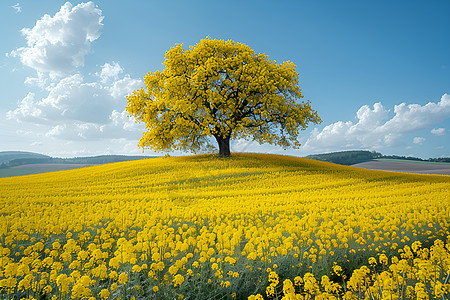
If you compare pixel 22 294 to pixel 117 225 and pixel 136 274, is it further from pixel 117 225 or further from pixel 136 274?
pixel 117 225

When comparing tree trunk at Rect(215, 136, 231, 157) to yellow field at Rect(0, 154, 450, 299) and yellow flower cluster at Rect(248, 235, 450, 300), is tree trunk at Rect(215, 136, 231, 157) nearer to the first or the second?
yellow field at Rect(0, 154, 450, 299)

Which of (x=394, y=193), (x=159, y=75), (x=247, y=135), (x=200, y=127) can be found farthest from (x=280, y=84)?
(x=394, y=193)

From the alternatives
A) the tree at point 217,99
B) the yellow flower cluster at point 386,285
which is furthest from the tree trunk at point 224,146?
the yellow flower cluster at point 386,285

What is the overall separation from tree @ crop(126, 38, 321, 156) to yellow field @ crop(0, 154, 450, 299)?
7.12 m

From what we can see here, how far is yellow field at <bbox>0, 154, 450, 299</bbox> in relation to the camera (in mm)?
4547

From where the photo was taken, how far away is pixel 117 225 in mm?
8156

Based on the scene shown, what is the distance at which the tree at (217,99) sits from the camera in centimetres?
2395

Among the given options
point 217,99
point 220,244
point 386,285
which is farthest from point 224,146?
point 386,285

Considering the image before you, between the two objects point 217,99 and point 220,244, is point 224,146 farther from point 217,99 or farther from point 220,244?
Answer: point 220,244

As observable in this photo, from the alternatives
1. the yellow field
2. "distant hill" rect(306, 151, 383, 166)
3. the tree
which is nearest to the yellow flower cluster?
the yellow field

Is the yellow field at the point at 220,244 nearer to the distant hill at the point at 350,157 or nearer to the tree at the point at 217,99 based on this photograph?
the tree at the point at 217,99

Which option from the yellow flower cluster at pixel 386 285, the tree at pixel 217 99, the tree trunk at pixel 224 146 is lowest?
the yellow flower cluster at pixel 386 285

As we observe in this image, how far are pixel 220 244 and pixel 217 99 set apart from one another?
18.5 m

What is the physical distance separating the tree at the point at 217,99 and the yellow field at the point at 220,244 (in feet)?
23.4
